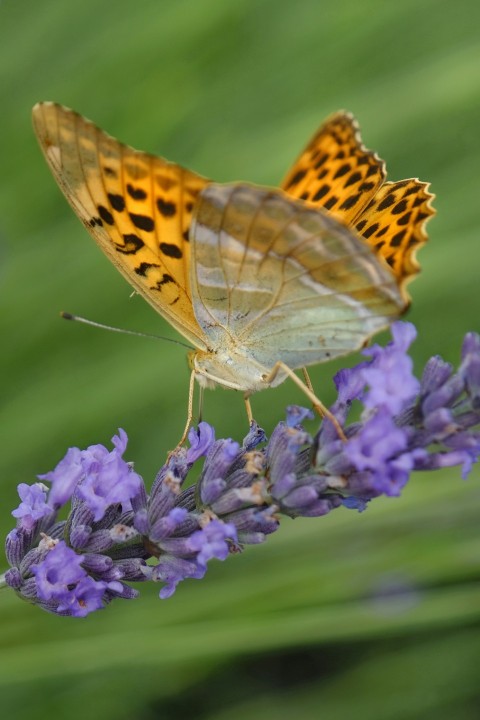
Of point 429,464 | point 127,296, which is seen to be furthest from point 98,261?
point 429,464

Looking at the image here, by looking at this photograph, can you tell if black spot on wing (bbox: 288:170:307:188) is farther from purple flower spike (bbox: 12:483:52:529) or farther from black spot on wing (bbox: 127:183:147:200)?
purple flower spike (bbox: 12:483:52:529)

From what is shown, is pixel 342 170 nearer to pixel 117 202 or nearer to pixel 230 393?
pixel 117 202

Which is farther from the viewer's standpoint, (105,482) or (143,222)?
(143,222)

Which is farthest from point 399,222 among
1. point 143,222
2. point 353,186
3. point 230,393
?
point 230,393

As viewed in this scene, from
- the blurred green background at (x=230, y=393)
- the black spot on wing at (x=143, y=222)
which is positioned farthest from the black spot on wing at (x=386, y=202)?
the blurred green background at (x=230, y=393)

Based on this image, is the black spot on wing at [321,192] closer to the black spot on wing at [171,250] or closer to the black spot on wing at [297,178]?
the black spot on wing at [297,178]

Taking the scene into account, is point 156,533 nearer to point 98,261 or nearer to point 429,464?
point 429,464
